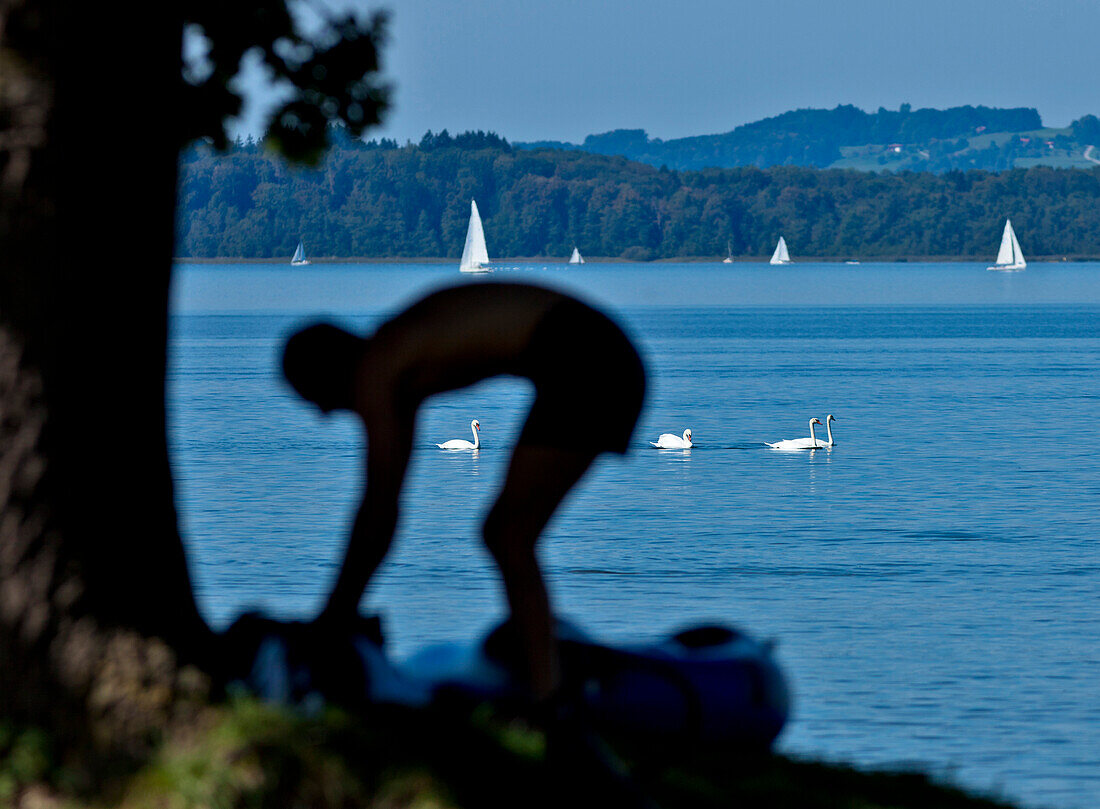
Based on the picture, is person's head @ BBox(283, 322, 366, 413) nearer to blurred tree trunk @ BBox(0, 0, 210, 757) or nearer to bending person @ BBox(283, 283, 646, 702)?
bending person @ BBox(283, 283, 646, 702)

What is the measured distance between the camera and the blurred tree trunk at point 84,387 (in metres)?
4.42

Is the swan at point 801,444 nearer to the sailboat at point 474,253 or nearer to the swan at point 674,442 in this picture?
the swan at point 674,442

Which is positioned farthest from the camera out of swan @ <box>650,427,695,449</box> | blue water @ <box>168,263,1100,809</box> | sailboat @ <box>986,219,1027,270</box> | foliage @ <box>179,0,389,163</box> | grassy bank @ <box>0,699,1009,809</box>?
sailboat @ <box>986,219,1027,270</box>

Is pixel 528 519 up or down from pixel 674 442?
up

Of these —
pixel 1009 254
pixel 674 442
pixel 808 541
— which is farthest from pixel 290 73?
pixel 1009 254

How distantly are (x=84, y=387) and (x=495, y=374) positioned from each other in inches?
46.4

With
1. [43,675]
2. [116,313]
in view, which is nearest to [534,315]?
[116,313]

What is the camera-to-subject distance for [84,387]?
4570 millimetres

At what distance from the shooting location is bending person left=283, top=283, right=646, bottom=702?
4734 millimetres

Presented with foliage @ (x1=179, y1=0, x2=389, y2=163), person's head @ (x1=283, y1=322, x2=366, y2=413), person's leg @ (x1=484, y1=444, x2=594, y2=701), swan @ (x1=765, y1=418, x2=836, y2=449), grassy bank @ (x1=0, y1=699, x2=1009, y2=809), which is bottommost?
swan @ (x1=765, y1=418, x2=836, y2=449)

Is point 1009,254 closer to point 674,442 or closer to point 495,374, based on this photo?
point 674,442

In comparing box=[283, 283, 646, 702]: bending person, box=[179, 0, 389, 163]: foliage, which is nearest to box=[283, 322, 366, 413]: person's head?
box=[283, 283, 646, 702]: bending person

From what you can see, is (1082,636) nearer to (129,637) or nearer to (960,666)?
(960,666)

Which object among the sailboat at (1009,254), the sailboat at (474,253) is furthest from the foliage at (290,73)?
the sailboat at (1009,254)
